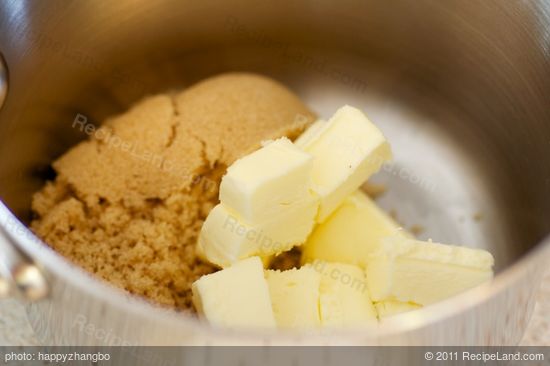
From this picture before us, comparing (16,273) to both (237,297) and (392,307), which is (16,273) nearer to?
(237,297)

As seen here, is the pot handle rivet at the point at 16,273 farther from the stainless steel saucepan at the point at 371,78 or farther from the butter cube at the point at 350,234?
the butter cube at the point at 350,234

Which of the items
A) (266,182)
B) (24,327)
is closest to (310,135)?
(266,182)

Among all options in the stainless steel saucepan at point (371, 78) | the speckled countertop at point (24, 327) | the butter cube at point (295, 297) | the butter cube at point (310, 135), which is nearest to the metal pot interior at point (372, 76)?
the stainless steel saucepan at point (371, 78)

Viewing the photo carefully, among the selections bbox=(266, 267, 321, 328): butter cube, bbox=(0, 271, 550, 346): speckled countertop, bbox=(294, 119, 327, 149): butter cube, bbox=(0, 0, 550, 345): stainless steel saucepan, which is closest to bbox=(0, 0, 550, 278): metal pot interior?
bbox=(0, 0, 550, 345): stainless steel saucepan

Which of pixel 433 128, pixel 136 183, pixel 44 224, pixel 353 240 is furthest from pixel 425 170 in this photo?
pixel 44 224

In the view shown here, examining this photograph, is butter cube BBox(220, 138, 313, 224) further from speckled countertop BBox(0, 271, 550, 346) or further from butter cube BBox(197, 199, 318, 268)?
speckled countertop BBox(0, 271, 550, 346)

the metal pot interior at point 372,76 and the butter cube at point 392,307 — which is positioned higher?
the metal pot interior at point 372,76
